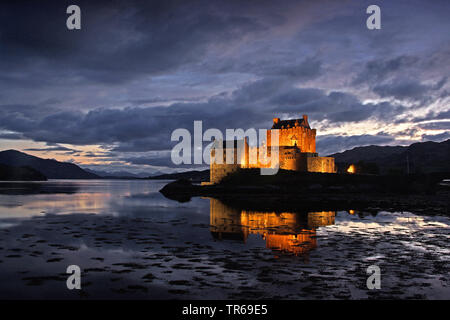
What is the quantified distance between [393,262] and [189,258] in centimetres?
759

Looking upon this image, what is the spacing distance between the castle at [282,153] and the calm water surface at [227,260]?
174 ft

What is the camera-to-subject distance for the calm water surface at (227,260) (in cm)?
941

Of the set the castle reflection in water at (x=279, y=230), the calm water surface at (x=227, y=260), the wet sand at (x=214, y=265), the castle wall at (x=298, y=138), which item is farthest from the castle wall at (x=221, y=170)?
the wet sand at (x=214, y=265)

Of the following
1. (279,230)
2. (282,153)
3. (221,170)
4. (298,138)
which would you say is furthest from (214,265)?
(298,138)

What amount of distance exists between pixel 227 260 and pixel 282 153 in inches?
2765

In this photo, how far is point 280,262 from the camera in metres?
12.5

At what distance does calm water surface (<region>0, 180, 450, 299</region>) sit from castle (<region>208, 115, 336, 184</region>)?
5316cm

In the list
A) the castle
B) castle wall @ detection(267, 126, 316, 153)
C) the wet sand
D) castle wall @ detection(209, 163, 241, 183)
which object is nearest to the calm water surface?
the wet sand

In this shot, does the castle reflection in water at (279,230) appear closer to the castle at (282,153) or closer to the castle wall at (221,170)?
the castle wall at (221,170)

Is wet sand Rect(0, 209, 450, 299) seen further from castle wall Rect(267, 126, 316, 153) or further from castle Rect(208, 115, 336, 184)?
castle wall Rect(267, 126, 316, 153)

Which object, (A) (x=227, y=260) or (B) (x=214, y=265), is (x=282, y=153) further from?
(B) (x=214, y=265)
